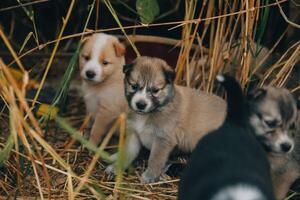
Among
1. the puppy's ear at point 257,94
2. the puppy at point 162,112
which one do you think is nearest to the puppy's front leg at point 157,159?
the puppy at point 162,112

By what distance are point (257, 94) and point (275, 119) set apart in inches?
8.1

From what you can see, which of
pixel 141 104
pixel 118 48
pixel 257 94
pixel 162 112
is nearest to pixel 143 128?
pixel 162 112

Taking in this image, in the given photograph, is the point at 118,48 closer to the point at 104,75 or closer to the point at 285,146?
the point at 104,75

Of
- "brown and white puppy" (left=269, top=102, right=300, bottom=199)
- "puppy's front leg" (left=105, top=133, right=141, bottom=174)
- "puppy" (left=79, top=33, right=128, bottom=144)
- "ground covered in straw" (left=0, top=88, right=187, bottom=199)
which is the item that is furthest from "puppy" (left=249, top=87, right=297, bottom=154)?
"puppy" (left=79, top=33, right=128, bottom=144)

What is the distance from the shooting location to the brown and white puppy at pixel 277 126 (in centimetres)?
366

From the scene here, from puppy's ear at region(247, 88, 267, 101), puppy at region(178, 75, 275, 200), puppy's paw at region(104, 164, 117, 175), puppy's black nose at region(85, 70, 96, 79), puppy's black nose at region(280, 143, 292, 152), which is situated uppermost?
puppy at region(178, 75, 275, 200)

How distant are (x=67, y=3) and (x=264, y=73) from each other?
238 cm

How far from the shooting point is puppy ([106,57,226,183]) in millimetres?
4133

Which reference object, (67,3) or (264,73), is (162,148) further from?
(67,3)

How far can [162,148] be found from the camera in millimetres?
4219

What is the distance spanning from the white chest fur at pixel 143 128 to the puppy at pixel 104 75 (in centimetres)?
28

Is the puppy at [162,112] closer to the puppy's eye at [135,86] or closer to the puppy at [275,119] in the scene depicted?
the puppy's eye at [135,86]

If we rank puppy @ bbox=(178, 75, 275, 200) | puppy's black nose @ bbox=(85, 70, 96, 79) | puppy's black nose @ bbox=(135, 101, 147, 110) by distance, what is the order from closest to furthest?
1. puppy @ bbox=(178, 75, 275, 200)
2. puppy's black nose @ bbox=(135, 101, 147, 110)
3. puppy's black nose @ bbox=(85, 70, 96, 79)

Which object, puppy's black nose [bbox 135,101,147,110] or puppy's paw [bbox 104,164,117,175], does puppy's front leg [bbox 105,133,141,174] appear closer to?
puppy's paw [bbox 104,164,117,175]
